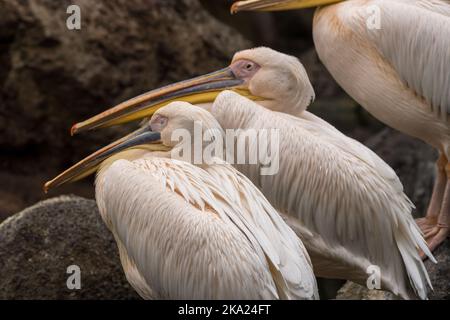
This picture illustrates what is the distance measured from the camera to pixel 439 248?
706 cm

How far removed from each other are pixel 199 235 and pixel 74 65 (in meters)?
3.84

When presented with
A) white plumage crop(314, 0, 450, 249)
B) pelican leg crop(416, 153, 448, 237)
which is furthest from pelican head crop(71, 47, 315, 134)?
pelican leg crop(416, 153, 448, 237)

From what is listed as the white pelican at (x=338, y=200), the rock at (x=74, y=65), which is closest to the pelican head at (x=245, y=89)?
the white pelican at (x=338, y=200)

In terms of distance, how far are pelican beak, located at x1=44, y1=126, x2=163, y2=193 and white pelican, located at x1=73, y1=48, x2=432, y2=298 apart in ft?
1.39

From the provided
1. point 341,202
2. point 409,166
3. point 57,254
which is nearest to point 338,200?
point 341,202

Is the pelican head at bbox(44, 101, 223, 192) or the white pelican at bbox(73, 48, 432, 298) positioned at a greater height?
the pelican head at bbox(44, 101, 223, 192)

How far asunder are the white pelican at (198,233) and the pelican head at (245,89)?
0.79 metres

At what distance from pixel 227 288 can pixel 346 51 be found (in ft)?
8.24

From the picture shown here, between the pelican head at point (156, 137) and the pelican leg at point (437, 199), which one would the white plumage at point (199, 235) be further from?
the pelican leg at point (437, 199)

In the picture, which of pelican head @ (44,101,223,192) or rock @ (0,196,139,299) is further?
rock @ (0,196,139,299)

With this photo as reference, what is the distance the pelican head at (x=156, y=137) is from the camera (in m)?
5.90

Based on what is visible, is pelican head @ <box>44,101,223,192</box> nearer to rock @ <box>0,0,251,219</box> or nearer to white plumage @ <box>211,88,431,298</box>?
white plumage @ <box>211,88,431,298</box>

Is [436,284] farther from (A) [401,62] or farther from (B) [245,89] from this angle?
(B) [245,89]

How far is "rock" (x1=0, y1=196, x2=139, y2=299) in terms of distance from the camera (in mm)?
6438
